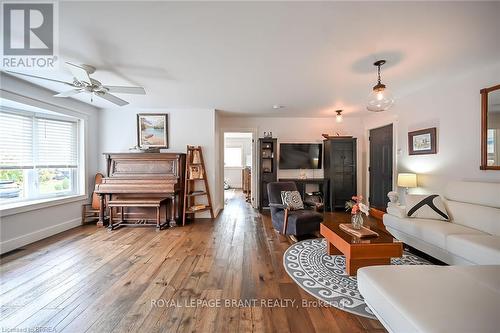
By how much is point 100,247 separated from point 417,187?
514cm

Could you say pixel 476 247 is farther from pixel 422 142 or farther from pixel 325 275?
pixel 422 142

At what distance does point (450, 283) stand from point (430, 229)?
1.37m

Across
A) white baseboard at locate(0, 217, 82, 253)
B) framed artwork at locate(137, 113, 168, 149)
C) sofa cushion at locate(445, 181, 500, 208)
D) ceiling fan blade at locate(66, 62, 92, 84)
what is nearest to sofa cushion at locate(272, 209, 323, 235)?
sofa cushion at locate(445, 181, 500, 208)

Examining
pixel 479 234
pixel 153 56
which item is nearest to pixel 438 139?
pixel 479 234

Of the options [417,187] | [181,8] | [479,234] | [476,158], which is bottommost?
[479,234]

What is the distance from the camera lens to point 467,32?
6.09 ft

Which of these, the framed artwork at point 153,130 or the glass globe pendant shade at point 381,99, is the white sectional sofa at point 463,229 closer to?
the glass globe pendant shade at point 381,99

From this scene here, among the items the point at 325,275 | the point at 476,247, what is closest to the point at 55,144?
the point at 325,275

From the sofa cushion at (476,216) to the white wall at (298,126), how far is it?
2941 mm

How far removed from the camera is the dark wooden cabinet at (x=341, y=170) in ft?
16.3

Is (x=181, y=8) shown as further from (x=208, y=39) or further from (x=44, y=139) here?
(x=44, y=139)

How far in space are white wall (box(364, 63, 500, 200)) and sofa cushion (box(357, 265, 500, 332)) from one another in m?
2.02

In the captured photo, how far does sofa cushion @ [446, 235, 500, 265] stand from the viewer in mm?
1761

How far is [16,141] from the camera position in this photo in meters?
3.12
